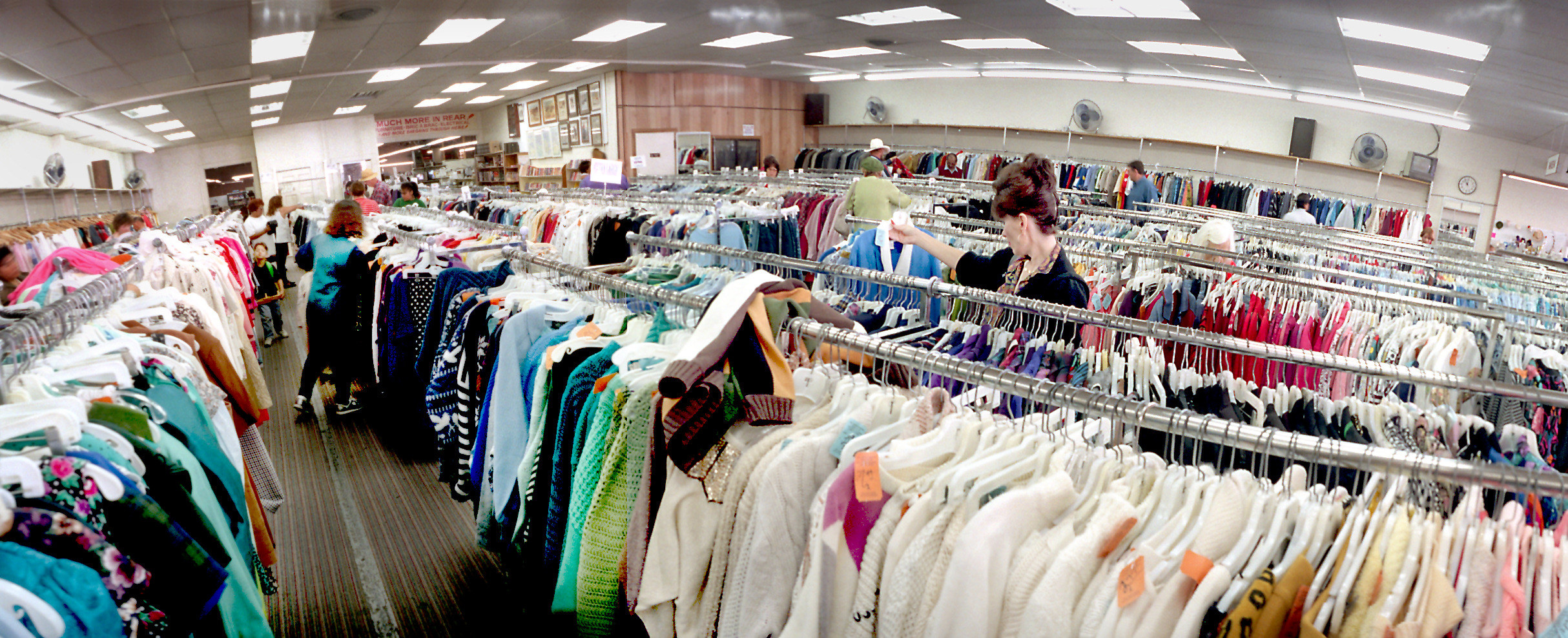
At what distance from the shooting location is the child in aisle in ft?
22.2

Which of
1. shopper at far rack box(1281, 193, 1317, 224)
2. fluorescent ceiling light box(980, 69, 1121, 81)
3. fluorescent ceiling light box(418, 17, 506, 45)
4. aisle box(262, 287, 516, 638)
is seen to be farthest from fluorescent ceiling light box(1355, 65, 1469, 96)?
fluorescent ceiling light box(418, 17, 506, 45)

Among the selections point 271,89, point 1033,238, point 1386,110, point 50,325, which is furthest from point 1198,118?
point 271,89

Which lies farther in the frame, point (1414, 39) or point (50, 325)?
point (1414, 39)

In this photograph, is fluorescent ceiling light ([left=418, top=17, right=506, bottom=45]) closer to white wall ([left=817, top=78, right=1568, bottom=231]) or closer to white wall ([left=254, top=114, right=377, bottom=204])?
white wall ([left=817, top=78, right=1568, bottom=231])

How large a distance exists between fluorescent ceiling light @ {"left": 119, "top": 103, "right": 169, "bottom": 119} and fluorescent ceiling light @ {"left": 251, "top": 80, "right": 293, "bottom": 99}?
103 centimetres

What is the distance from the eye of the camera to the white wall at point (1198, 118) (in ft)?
32.1

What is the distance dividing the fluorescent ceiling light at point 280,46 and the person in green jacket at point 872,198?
5.32 m

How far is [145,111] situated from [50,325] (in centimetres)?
1047

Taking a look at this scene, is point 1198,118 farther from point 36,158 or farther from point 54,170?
point 54,170

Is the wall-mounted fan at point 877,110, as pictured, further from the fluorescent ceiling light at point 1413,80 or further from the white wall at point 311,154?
the white wall at point 311,154

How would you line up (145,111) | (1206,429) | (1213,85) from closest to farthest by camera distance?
(1206,429)
(145,111)
(1213,85)

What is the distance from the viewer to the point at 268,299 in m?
6.74

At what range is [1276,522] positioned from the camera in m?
1.02

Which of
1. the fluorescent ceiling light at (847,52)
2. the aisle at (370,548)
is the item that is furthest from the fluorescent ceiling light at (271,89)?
the fluorescent ceiling light at (847,52)
